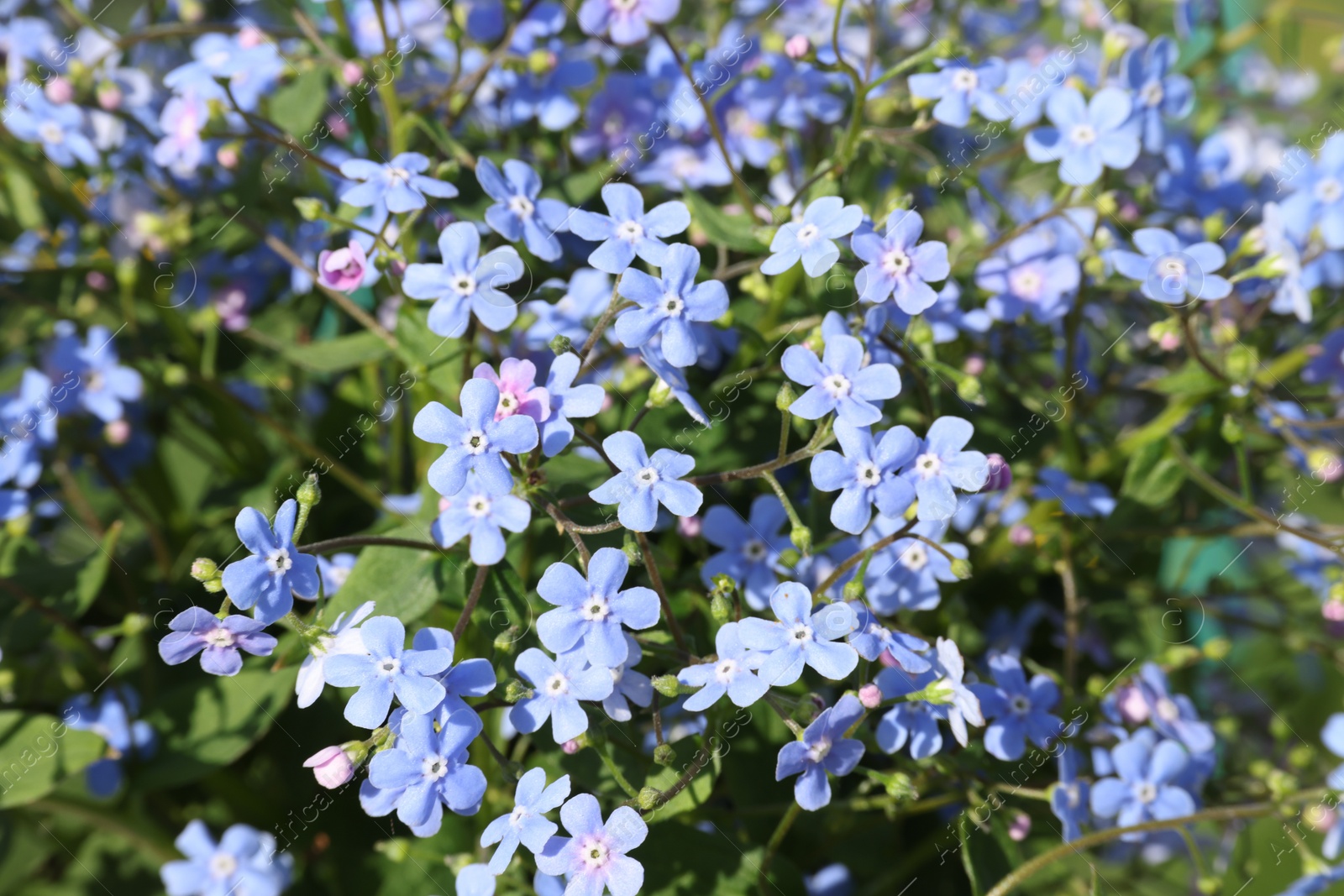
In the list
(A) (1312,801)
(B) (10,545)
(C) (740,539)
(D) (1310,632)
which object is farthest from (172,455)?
(D) (1310,632)

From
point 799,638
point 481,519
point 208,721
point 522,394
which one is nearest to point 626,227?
point 522,394

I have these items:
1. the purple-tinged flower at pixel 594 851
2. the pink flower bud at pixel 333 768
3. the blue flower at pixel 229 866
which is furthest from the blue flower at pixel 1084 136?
the blue flower at pixel 229 866

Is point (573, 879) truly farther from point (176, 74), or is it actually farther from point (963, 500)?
point (176, 74)

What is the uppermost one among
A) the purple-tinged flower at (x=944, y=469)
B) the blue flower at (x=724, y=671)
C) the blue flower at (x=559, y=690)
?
the blue flower at (x=559, y=690)

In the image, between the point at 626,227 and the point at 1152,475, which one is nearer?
the point at 626,227

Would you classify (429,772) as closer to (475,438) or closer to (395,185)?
(475,438)

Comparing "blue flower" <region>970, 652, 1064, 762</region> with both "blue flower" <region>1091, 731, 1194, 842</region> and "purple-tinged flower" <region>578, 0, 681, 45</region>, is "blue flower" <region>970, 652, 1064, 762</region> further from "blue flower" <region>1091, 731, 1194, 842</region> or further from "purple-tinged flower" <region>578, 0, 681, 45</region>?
"purple-tinged flower" <region>578, 0, 681, 45</region>

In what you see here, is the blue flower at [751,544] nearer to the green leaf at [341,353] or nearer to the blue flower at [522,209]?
the blue flower at [522,209]
